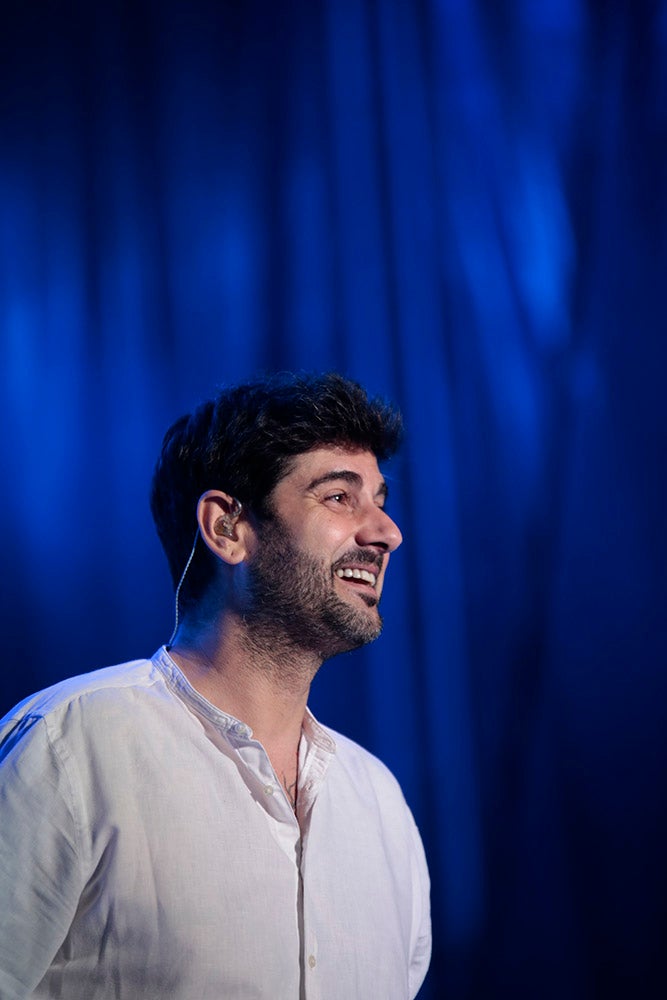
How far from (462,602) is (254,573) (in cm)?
89

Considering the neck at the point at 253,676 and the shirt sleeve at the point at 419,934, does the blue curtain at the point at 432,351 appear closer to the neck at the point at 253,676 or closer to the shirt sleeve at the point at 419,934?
the shirt sleeve at the point at 419,934

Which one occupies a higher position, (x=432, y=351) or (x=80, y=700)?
(x=432, y=351)

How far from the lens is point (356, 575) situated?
1558 mm

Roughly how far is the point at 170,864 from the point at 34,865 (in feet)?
0.57

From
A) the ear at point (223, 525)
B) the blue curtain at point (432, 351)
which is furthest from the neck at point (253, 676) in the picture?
the blue curtain at point (432, 351)

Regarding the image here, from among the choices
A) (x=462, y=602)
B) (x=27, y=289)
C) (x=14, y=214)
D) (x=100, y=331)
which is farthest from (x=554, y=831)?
(x=14, y=214)

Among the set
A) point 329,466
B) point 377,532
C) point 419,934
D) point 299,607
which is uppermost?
point 329,466

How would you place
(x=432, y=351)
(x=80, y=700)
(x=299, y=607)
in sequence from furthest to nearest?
(x=432, y=351)
(x=299, y=607)
(x=80, y=700)

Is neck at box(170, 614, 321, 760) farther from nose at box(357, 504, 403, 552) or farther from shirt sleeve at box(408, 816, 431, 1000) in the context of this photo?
shirt sleeve at box(408, 816, 431, 1000)

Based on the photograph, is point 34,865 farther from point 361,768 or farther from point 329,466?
point 329,466

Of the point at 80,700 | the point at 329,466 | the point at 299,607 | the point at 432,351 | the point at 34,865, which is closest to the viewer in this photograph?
the point at 34,865

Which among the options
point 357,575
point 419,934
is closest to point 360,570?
point 357,575

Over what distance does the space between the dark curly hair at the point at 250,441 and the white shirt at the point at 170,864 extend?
251 mm

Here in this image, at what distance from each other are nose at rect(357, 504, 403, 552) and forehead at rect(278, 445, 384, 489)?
0.08 m
